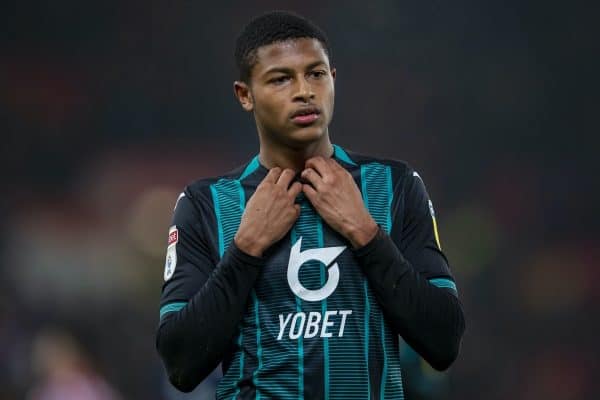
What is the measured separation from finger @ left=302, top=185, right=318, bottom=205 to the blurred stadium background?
376 cm

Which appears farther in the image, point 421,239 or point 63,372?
point 63,372

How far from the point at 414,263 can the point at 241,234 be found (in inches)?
14.2

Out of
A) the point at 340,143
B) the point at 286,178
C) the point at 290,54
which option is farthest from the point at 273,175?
the point at 340,143

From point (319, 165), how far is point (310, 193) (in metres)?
0.07

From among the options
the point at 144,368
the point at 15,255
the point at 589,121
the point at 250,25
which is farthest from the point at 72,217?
the point at 250,25

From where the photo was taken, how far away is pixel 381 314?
1.87 m

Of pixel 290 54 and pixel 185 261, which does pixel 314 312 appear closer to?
pixel 185 261

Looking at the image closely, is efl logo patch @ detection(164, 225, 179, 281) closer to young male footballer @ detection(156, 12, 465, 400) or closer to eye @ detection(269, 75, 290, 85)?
young male footballer @ detection(156, 12, 465, 400)

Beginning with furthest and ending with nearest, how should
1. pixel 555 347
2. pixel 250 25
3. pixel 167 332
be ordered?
pixel 555 347 → pixel 250 25 → pixel 167 332

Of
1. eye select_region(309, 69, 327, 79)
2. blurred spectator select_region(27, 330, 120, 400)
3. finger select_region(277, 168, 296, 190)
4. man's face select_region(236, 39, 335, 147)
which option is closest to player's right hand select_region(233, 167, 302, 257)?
finger select_region(277, 168, 296, 190)

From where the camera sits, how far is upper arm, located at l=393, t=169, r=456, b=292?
1937 millimetres

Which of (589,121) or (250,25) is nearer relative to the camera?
(250,25)

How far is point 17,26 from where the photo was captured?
229 inches

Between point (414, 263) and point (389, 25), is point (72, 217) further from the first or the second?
point (414, 263)
